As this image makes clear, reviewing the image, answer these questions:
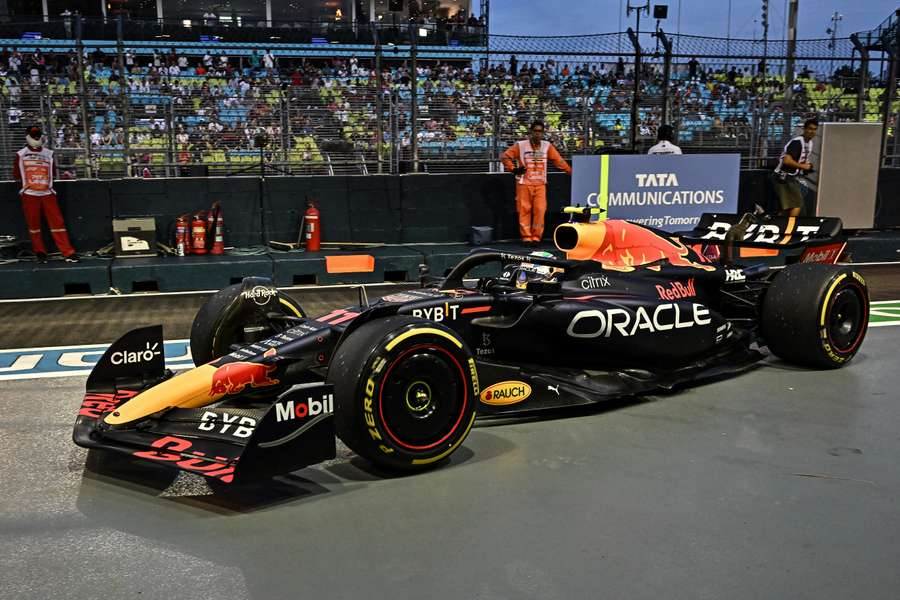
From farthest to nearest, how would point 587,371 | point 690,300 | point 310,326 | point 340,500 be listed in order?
point 690,300
point 587,371
point 310,326
point 340,500

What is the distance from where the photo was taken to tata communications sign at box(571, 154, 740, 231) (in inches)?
490

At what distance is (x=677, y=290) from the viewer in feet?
21.9

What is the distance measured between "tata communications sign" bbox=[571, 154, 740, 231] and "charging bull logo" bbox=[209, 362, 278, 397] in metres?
8.01

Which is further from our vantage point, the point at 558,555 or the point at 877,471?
the point at 877,471

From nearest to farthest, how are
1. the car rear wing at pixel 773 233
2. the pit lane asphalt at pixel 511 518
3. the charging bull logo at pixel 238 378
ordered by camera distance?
1. the pit lane asphalt at pixel 511 518
2. the charging bull logo at pixel 238 378
3. the car rear wing at pixel 773 233

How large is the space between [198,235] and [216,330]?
6.26m

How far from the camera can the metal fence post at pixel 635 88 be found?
13586mm

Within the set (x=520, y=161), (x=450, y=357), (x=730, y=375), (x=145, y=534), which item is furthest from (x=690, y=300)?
(x=520, y=161)

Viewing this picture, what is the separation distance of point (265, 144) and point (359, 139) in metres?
1.41

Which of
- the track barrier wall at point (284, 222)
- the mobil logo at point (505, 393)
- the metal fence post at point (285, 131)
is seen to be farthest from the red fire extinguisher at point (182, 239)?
the mobil logo at point (505, 393)

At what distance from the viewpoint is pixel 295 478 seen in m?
4.74

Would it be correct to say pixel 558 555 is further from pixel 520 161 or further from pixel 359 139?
pixel 359 139

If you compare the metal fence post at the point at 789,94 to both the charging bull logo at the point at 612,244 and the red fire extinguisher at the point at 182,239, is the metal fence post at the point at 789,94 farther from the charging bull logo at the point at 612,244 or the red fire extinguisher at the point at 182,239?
the red fire extinguisher at the point at 182,239

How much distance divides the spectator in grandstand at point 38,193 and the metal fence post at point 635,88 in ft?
27.9
